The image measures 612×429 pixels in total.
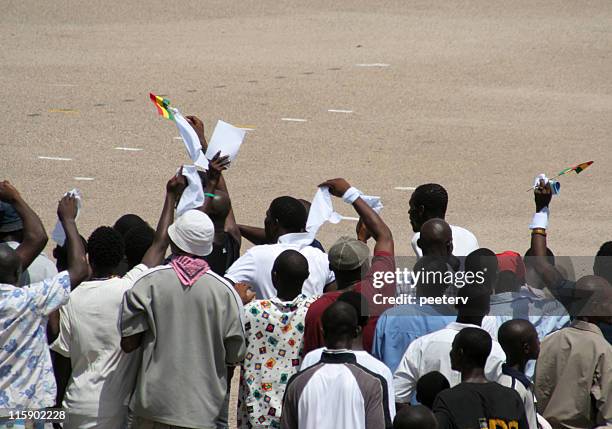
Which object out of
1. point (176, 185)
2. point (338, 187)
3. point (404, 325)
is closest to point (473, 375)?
point (404, 325)

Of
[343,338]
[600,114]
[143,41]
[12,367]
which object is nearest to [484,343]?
[343,338]

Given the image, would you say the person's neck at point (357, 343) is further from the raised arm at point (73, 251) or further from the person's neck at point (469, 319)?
the raised arm at point (73, 251)

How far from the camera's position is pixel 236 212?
529 inches

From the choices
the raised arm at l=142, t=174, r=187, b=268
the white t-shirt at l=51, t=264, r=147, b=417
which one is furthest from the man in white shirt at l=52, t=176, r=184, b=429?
the raised arm at l=142, t=174, r=187, b=268

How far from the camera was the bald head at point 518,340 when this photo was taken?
606 cm

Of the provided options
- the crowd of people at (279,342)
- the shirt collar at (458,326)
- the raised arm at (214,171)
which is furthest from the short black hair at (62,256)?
the shirt collar at (458,326)

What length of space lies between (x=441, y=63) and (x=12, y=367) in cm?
1479

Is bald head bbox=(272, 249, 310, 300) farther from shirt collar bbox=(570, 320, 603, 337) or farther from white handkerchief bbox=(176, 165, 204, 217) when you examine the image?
shirt collar bbox=(570, 320, 603, 337)

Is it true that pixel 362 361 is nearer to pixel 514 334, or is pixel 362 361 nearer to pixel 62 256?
pixel 514 334

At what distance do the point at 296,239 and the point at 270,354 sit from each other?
1252 millimetres

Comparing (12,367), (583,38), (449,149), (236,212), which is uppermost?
(583,38)

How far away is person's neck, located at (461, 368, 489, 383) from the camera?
5.65 m

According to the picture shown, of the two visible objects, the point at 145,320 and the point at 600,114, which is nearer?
the point at 145,320

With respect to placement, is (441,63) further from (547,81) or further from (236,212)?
(236,212)
